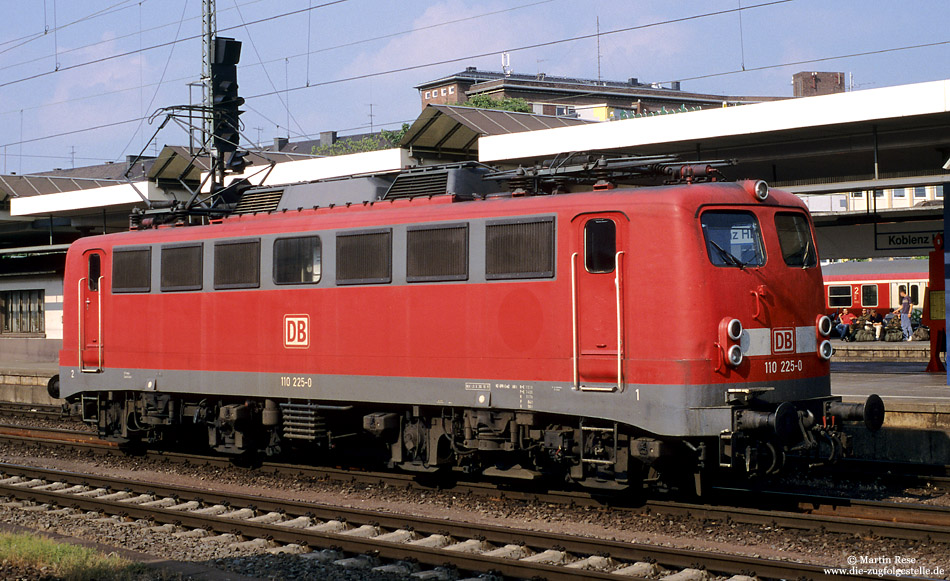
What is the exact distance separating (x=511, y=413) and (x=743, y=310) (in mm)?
3044

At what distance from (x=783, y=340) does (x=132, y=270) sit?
1076cm

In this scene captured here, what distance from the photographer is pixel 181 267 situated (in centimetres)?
1628

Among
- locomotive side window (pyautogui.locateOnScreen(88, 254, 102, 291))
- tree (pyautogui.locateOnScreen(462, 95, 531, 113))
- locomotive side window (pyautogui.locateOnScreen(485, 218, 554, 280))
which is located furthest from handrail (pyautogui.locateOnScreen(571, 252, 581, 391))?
tree (pyautogui.locateOnScreen(462, 95, 531, 113))

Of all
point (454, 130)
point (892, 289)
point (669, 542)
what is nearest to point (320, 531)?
point (669, 542)

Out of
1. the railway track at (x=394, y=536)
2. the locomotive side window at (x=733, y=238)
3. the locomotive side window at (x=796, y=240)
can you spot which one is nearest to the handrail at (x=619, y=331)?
the locomotive side window at (x=733, y=238)

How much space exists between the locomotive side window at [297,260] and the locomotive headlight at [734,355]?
608cm

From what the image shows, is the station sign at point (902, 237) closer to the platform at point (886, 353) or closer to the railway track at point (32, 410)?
the platform at point (886, 353)

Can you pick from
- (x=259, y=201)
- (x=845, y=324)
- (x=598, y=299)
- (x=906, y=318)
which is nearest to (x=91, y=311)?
(x=259, y=201)

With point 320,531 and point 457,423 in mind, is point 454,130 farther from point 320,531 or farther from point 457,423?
point 320,531

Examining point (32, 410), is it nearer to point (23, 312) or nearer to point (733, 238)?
point (23, 312)

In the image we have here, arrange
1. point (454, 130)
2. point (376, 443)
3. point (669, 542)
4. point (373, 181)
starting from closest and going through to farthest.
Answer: point (669, 542) → point (373, 181) → point (376, 443) → point (454, 130)

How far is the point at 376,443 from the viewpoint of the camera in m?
15.9

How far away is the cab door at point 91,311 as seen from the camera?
17.6 metres

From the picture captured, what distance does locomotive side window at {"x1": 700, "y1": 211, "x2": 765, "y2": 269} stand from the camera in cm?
1127
